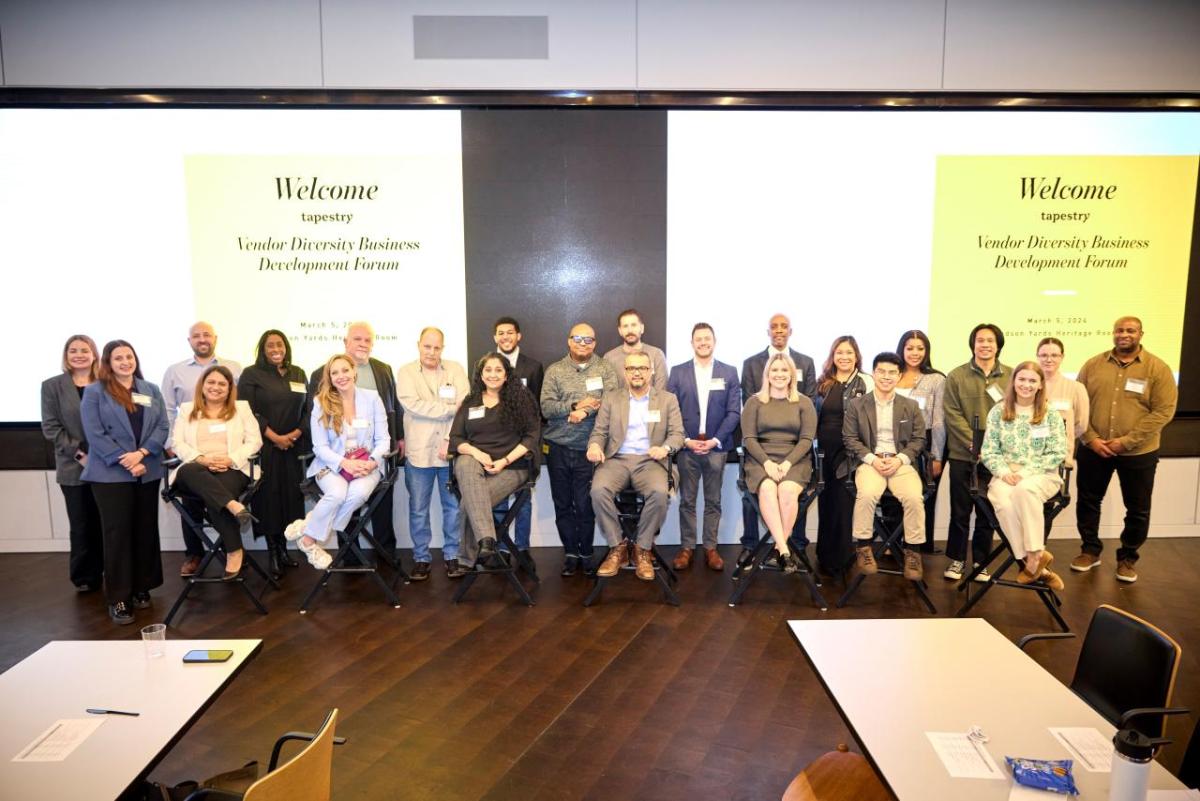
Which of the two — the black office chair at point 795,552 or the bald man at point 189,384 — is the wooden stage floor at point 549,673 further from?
the bald man at point 189,384

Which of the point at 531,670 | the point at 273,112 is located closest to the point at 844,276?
the point at 531,670

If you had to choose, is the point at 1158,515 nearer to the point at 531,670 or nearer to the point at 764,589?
the point at 764,589

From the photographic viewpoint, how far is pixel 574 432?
15.3 feet

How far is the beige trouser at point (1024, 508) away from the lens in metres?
3.94

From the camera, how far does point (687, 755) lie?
2.75 metres

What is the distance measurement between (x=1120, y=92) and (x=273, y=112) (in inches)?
244

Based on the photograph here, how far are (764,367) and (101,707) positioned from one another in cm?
396

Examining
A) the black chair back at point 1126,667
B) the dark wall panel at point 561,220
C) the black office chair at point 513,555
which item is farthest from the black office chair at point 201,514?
the black chair back at point 1126,667

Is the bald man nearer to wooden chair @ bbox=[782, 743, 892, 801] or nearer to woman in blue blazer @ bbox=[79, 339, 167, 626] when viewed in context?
woman in blue blazer @ bbox=[79, 339, 167, 626]

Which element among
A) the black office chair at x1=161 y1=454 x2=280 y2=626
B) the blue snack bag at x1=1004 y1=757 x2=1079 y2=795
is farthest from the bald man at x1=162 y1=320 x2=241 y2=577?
the blue snack bag at x1=1004 y1=757 x2=1079 y2=795

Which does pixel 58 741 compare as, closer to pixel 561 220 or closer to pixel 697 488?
pixel 697 488

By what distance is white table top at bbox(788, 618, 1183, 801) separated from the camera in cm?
157

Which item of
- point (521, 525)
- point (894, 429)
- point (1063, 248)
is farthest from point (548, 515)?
point (1063, 248)

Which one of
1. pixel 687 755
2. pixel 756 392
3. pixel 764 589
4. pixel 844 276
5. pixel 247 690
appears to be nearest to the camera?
pixel 687 755
